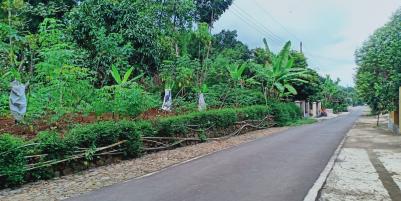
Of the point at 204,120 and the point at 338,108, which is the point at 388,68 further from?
the point at 338,108

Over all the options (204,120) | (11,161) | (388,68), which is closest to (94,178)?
(11,161)

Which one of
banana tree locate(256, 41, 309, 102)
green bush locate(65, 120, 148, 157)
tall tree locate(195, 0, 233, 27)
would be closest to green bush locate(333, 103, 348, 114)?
tall tree locate(195, 0, 233, 27)

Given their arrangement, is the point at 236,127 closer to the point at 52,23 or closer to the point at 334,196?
the point at 52,23

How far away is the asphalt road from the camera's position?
6.89 m

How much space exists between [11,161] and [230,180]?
4439 millimetres

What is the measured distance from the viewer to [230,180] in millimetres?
8250

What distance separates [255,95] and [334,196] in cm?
2089

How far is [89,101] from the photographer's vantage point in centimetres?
1402

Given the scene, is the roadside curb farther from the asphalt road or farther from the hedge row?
the hedge row

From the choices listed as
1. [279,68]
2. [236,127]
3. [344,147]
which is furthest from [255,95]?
[344,147]

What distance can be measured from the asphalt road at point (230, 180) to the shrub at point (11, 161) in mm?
1654

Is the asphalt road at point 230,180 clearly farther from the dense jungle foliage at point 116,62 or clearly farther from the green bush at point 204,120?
the dense jungle foliage at point 116,62

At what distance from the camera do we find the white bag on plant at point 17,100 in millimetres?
10625

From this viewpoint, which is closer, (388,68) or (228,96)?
(388,68)
